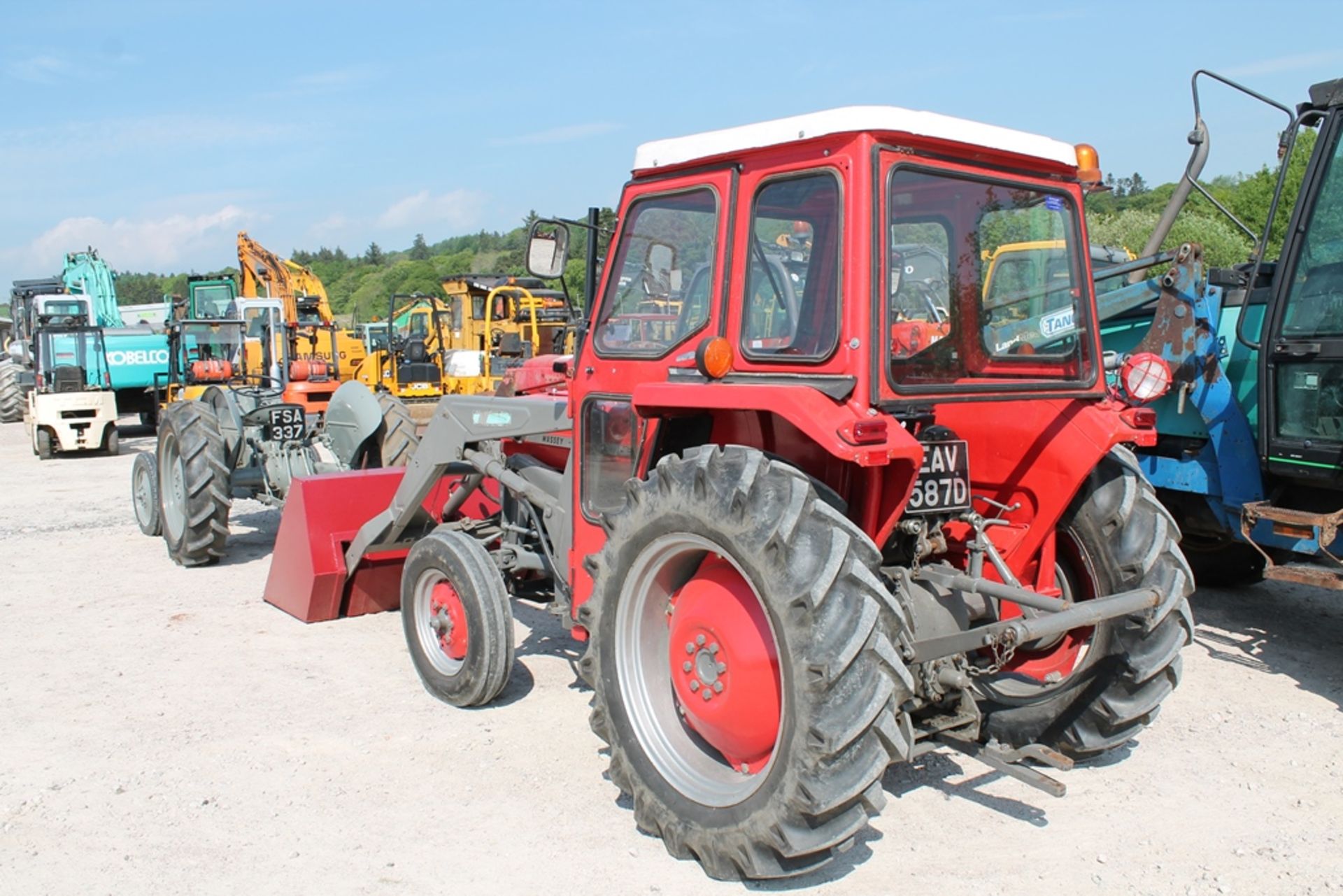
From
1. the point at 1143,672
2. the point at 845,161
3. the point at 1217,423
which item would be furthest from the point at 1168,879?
the point at 1217,423

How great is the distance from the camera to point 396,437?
8195 mm

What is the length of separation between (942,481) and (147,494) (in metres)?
7.52

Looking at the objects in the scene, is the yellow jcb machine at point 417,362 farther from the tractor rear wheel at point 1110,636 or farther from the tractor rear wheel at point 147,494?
the tractor rear wheel at point 1110,636

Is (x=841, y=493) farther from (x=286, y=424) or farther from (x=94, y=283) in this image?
(x=94, y=283)

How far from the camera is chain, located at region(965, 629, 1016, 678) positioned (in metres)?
3.33

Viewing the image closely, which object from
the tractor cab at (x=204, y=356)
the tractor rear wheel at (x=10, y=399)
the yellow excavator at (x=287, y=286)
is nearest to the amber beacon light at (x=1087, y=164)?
the tractor cab at (x=204, y=356)

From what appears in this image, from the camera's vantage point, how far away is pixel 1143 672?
3.86 meters

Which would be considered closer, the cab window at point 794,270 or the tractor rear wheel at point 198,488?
the cab window at point 794,270

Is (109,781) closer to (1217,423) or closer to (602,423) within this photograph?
(602,423)

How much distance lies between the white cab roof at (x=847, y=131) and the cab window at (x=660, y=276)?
15 centimetres

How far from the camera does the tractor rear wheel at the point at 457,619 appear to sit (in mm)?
4785

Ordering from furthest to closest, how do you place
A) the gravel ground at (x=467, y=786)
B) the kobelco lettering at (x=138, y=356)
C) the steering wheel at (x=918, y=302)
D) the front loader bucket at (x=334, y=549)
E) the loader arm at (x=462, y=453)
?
the kobelco lettering at (x=138, y=356), the front loader bucket at (x=334, y=549), the loader arm at (x=462, y=453), the steering wheel at (x=918, y=302), the gravel ground at (x=467, y=786)

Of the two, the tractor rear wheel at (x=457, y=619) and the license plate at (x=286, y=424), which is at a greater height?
the license plate at (x=286, y=424)

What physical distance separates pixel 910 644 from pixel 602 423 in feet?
5.56
